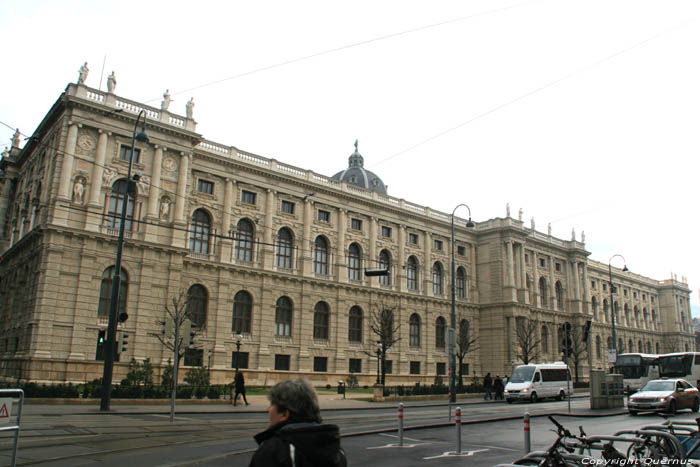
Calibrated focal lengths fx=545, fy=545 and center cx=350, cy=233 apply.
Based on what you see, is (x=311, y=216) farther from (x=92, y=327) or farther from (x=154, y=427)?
(x=154, y=427)

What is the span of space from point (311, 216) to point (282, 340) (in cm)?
1139

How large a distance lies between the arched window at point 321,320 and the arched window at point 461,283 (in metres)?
20.7

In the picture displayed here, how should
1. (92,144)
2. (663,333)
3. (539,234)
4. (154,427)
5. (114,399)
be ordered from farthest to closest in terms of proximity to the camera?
(663,333) < (539,234) < (92,144) < (114,399) < (154,427)

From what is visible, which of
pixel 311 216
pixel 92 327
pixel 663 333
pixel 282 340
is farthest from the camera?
pixel 663 333

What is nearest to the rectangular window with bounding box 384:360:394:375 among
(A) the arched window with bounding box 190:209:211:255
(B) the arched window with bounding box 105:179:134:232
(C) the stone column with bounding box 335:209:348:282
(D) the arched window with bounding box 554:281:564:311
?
(C) the stone column with bounding box 335:209:348:282

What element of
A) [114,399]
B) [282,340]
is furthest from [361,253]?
[114,399]

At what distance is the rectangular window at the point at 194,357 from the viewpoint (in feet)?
128

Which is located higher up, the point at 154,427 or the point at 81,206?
the point at 81,206

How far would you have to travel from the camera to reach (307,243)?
48.4 meters

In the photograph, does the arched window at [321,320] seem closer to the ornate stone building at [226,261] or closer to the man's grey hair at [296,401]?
the ornate stone building at [226,261]

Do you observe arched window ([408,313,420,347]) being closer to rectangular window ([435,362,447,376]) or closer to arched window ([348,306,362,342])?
rectangular window ([435,362,447,376])

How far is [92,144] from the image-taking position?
119 ft

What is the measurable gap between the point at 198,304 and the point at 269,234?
27.7ft

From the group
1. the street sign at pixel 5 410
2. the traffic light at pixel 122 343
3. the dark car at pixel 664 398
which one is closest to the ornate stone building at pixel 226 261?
the traffic light at pixel 122 343
